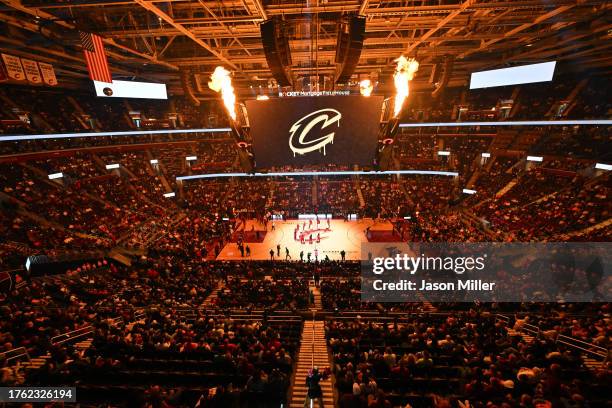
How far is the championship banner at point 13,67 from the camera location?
40.6 feet

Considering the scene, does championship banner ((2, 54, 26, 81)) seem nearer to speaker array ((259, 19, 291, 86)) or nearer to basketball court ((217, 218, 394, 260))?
speaker array ((259, 19, 291, 86))

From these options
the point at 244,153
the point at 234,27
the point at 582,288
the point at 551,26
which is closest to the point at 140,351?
the point at 244,153

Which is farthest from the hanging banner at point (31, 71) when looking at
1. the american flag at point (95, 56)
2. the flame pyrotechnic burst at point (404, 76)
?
the flame pyrotechnic burst at point (404, 76)

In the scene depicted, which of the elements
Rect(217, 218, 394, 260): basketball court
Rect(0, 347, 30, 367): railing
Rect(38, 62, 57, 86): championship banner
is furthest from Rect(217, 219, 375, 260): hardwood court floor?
Rect(0, 347, 30, 367): railing

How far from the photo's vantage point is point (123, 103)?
33.3 meters

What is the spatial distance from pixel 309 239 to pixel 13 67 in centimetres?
1925

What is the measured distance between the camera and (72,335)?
8.54 meters

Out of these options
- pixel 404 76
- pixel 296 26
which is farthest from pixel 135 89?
pixel 404 76

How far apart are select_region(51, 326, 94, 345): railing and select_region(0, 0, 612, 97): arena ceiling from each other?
8952 millimetres

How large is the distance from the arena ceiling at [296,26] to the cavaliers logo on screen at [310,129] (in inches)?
80.4

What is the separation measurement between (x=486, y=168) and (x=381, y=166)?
23.2 meters

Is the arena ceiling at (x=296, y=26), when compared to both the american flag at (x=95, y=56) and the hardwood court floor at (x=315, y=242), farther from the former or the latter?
the hardwood court floor at (x=315, y=242)

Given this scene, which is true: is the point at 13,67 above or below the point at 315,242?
above

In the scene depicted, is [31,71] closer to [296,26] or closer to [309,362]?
[296,26]
